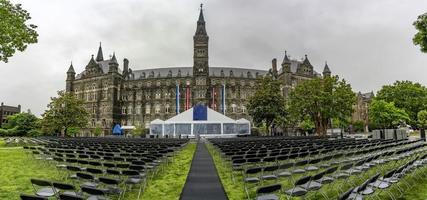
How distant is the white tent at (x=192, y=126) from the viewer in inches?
1825

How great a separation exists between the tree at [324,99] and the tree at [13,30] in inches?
1207

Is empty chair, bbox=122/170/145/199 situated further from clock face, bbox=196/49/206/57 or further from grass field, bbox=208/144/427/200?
clock face, bbox=196/49/206/57

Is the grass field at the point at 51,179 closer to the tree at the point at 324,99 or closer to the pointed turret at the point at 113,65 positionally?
the tree at the point at 324,99

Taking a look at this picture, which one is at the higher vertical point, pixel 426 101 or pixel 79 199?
pixel 426 101

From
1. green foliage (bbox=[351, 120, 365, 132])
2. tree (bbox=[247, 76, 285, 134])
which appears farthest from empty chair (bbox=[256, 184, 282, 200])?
green foliage (bbox=[351, 120, 365, 132])

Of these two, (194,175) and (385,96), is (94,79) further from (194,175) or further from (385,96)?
(194,175)

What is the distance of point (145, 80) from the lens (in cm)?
8444

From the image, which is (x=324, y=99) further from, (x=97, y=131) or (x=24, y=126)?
(x=97, y=131)

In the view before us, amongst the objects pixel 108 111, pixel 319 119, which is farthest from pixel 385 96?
pixel 108 111

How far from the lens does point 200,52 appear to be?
8200 cm

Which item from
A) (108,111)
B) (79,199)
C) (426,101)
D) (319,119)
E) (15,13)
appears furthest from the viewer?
(108,111)

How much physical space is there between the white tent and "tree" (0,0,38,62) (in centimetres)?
3158

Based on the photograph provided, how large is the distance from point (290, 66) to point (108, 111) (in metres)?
49.7

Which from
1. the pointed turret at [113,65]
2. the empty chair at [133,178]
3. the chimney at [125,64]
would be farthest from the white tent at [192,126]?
the chimney at [125,64]
